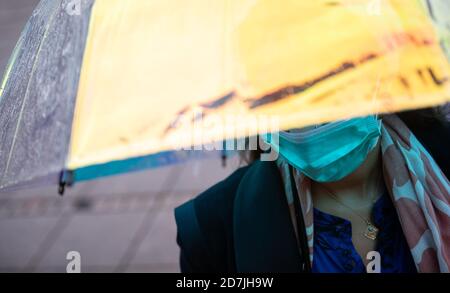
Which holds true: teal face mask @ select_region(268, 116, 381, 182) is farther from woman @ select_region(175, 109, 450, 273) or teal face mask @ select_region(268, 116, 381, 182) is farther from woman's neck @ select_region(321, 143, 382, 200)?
woman's neck @ select_region(321, 143, 382, 200)

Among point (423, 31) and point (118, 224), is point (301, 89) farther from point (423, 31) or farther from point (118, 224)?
point (118, 224)

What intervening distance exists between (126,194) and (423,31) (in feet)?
15.8

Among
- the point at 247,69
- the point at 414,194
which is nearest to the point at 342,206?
the point at 414,194

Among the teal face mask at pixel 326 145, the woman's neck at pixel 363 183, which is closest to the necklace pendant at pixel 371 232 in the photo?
the woman's neck at pixel 363 183

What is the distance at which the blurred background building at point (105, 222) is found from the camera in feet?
17.8

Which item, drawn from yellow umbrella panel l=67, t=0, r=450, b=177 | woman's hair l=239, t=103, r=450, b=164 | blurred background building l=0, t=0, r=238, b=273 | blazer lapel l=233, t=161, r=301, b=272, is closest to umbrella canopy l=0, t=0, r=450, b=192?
yellow umbrella panel l=67, t=0, r=450, b=177

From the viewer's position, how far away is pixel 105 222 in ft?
19.5

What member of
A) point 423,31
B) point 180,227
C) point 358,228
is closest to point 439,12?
point 423,31

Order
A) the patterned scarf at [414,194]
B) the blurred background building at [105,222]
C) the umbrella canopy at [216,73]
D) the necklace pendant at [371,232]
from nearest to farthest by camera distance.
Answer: the umbrella canopy at [216,73], the patterned scarf at [414,194], the necklace pendant at [371,232], the blurred background building at [105,222]

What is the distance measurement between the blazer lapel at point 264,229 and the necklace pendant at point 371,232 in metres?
0.24

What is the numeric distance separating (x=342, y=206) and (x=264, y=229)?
0.28m

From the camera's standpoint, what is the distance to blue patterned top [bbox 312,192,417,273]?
87.1 inches

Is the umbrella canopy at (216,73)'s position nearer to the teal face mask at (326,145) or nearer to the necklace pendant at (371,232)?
the teal face mask at (326,145)

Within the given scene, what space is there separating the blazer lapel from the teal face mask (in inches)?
6.8
